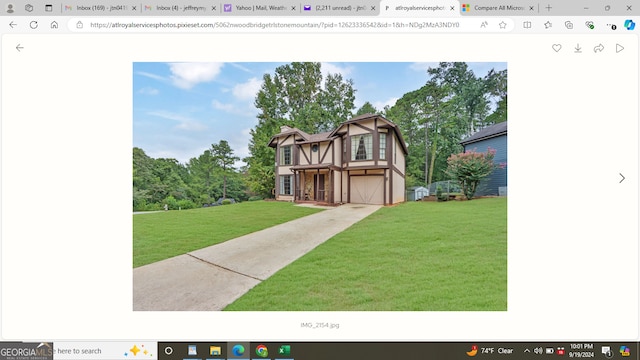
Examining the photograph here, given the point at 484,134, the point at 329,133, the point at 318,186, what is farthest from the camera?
A: the point at 318,186

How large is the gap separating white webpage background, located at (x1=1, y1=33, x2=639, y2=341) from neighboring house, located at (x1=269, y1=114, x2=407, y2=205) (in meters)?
4.71

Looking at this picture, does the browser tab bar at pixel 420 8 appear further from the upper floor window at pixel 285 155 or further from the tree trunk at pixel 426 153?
the upper floor window at pixel 285 155

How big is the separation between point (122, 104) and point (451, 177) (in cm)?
764

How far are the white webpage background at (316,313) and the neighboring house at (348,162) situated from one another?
4.71m

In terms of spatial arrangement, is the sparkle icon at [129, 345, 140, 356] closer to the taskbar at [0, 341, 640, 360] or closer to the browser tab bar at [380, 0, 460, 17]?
the taskbar at [0, 341, 640, 360]

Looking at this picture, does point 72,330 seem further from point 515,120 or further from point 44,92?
point 515,120

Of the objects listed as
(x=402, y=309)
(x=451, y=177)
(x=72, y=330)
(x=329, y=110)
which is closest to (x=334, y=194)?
(x=329, y=110)

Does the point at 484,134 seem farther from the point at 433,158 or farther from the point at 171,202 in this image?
the point at 171,202

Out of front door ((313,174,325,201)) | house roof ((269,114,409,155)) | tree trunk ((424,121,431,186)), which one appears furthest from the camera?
front door ((313,174,325,201))

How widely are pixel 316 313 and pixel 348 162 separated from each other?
664 centimetres

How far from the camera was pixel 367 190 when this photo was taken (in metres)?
7.12

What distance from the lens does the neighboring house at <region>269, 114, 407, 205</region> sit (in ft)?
22.7

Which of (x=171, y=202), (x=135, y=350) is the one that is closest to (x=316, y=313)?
(x=135, y=350)

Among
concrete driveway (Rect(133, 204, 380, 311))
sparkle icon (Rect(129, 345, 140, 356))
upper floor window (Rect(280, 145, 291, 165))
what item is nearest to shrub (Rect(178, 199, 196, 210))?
concrete driveway (Rect(133, 204, 380, 311))
